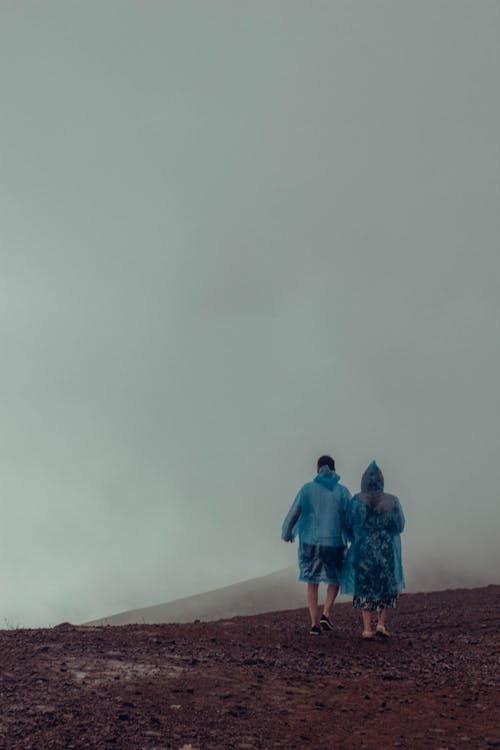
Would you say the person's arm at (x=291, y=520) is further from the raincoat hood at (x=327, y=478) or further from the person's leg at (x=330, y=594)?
the person's leg at (x=330, y=594)

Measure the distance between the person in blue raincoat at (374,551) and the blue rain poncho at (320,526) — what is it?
19cm

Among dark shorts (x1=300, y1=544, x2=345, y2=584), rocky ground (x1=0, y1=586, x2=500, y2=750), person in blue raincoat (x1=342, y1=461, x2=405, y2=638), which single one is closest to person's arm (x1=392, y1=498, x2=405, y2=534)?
person in blue raincoat (x1=342, y1=461, x2=405, y2=638)

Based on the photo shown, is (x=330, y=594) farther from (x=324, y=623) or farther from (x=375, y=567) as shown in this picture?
(x=375, y=567)

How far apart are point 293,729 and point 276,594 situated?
56.4 meters

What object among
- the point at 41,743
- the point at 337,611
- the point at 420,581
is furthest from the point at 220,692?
the point at 420,581

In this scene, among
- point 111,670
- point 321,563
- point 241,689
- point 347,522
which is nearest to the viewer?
point 241,689

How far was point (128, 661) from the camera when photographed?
10.5 m

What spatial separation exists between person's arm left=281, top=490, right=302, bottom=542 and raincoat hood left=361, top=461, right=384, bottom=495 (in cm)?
109

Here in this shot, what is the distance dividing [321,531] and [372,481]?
1.18m

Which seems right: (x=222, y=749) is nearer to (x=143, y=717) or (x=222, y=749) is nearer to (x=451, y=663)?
(x=143, y=717)

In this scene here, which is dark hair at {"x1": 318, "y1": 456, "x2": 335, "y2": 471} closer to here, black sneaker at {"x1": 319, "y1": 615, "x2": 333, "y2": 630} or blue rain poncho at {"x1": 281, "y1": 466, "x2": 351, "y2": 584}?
blue rain poncho at {"x1": 281, "y1": 466, "x2": 351, "y2": 584}

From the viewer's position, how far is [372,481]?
13289 mm

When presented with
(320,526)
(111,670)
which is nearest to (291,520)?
(320,526)

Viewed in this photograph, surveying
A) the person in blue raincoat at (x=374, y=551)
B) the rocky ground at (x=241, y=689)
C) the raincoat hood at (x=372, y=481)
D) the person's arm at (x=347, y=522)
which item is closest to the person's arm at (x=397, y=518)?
the person in blue raincoat at (x=374, y=551)
